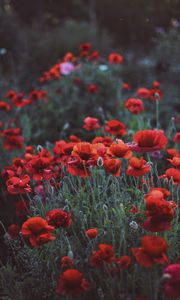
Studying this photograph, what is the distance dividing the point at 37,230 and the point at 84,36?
7.35m

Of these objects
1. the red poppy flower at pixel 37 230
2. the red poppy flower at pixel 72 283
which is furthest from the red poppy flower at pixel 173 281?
the red poppy flower at pixel 37 230

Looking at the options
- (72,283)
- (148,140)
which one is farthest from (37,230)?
(148,140)

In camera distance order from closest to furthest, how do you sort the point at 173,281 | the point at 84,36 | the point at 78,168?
the point at 173,281 < the point at 78,168 < the point at 84,36

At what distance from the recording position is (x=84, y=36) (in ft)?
28.4

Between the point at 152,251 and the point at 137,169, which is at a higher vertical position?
the point at 137,169

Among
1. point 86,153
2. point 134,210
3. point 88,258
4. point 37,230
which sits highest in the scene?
point 86,153

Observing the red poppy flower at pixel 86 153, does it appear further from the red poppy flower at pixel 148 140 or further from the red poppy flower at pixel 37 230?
the red poppy flower at pixel 37 230

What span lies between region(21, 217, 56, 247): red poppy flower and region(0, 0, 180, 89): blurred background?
363 cm

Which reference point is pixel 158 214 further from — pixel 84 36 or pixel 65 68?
pixel 84 36

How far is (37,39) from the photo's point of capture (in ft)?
29.7

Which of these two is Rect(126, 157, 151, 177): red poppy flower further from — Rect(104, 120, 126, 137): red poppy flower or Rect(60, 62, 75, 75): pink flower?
Rect(60, 62, 75, 75): pink flower

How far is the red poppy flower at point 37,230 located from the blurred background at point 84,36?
3.63m

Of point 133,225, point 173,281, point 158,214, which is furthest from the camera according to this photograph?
point 133,225

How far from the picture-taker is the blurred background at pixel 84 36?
723 centimetres
